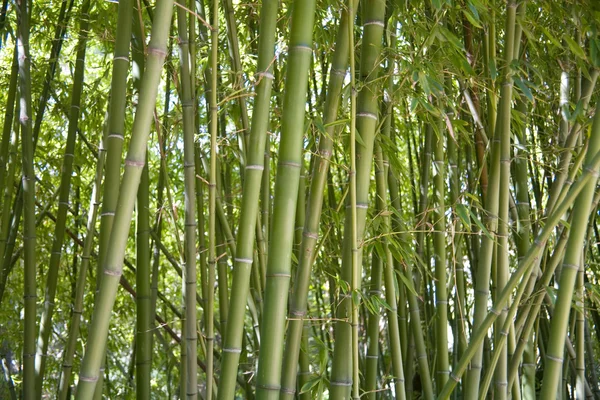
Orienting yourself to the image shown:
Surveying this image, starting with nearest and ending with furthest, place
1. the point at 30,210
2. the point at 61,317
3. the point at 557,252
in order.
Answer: the point at 557,252, the point at 30,210, the point at 61,317

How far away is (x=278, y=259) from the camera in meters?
1.31

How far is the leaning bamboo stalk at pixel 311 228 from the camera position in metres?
1.50

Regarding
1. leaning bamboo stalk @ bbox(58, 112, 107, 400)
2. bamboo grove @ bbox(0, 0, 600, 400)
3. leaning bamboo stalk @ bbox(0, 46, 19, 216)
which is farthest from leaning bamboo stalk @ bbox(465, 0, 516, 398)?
leaning bamboo stalk @ bbox(0, 46, 19, 216)

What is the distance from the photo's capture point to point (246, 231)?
1.34 m

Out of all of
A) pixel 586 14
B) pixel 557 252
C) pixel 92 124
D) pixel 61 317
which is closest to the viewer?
pixel 557 252

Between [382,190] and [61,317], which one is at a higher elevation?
[382,190]

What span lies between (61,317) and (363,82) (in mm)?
3256

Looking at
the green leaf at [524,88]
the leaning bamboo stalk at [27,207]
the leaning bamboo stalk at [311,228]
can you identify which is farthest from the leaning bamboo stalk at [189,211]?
the green leaf at [524,88]

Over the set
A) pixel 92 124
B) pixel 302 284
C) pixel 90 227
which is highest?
pixel 92 124

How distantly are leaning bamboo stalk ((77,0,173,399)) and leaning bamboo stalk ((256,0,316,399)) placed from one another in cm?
28

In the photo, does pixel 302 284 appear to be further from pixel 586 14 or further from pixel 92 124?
pixel 92 124

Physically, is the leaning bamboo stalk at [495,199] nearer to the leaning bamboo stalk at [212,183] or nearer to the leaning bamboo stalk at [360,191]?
the leaning bamboo stalk at [360,191]

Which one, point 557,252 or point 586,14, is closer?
point 557,252

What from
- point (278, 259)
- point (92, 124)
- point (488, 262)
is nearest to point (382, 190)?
point (488, 262)
